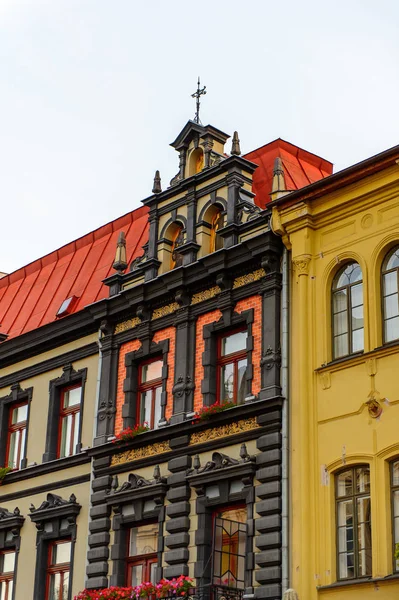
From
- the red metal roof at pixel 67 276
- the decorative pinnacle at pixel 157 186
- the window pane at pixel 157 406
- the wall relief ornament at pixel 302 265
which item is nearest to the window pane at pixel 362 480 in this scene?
the wall relief ornament at pixel 302 265

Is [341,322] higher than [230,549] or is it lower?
higher

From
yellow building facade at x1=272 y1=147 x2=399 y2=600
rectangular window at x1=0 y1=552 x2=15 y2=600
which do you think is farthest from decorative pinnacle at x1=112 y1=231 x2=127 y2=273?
rectangular window at x1=0 y1=552 x2=15 y2=600

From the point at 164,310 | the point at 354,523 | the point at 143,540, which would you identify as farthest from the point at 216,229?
the point at 354,523

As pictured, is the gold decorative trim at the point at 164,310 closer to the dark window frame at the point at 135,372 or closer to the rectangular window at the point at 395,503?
the dark window frame at the point at 135,372

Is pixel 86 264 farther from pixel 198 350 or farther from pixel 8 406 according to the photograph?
pixel 198 350

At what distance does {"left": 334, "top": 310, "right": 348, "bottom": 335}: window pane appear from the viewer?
23.9m

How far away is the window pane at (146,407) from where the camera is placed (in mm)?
28188

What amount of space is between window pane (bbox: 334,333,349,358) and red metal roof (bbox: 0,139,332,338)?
5165mm

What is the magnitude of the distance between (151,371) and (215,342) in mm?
2441

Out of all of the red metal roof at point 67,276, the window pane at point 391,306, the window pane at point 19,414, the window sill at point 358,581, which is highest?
the red metal roof at point 67,276

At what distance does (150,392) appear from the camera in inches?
1118

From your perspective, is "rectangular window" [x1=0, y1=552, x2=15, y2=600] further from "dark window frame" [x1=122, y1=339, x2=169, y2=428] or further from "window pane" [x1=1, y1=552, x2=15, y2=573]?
"dark window frame" [x1=122, y1=339, x2=169, y2=428]

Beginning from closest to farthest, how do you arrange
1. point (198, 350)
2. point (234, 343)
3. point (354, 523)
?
1. point (354, 523)
2. point (234, 343)
3. point (198, 350)

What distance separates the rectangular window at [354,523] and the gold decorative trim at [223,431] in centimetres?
273
